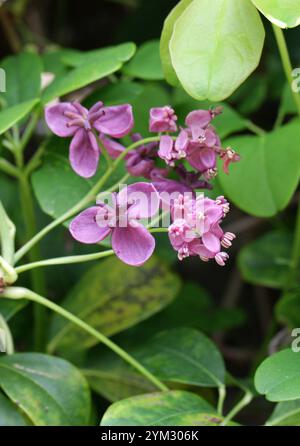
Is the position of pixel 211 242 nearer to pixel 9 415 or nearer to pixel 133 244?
pixel 133 244

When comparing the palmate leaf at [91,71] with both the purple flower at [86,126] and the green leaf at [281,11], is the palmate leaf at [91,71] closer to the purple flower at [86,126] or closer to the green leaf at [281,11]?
the purple flower at [86,126]

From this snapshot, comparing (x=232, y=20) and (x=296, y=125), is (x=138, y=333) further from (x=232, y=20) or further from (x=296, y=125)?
(x=232, y=20)

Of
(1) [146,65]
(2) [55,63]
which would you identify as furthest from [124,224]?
(2) [55,63]

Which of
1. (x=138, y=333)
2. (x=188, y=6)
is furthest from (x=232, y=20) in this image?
(x=138, y=333)

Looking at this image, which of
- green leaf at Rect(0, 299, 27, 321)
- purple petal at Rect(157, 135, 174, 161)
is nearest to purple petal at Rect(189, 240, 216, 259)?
purple petal at Rect(157, 135, 174, 161)

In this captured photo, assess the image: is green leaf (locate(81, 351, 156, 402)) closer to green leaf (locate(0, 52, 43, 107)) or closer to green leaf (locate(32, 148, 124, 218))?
green leaf (locate(32, 148, 124, 218))

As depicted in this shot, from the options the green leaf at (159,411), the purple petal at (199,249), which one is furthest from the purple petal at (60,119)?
the green leaf at (159,411)
